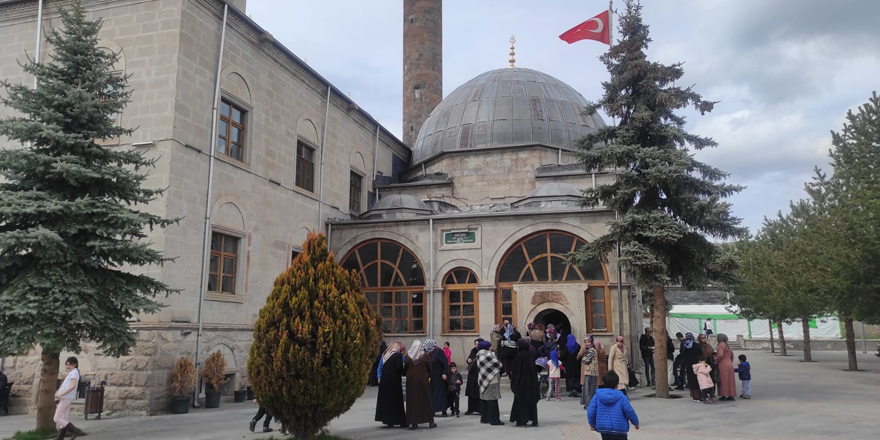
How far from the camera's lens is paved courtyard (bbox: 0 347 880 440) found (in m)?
9.23

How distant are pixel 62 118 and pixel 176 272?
471 centimetres

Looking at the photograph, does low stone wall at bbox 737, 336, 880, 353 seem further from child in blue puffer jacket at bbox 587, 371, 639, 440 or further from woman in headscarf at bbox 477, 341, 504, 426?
child in blue puffer jacket at bbox 587, 371, 639, 440

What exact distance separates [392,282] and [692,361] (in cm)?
922

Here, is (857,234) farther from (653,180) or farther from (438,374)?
(438,374)

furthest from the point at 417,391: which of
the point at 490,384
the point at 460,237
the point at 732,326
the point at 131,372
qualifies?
the point at 732,326

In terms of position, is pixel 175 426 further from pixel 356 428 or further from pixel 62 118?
pixel 62 118

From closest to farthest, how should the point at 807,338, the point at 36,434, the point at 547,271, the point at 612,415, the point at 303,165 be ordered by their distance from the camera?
the point at 612,415, the point at 36,434, the point at 547,271, the point at 303,165, the point at 807,338

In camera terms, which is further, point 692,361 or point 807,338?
point 807,338

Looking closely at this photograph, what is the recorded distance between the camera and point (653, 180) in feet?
44.3

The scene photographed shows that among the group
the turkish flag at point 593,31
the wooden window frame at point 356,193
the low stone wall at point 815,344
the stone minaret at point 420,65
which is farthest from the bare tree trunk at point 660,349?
the low stone wall at point 815,344

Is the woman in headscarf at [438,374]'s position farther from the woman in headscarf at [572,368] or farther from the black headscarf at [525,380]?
the woman in headscarf at [572,368]

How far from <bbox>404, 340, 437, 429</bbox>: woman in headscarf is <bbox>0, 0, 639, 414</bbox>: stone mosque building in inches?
227

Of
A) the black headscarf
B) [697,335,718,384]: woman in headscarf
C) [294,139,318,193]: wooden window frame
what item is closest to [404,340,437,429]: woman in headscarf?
the black headscarf

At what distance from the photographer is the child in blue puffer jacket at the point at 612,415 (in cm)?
590
